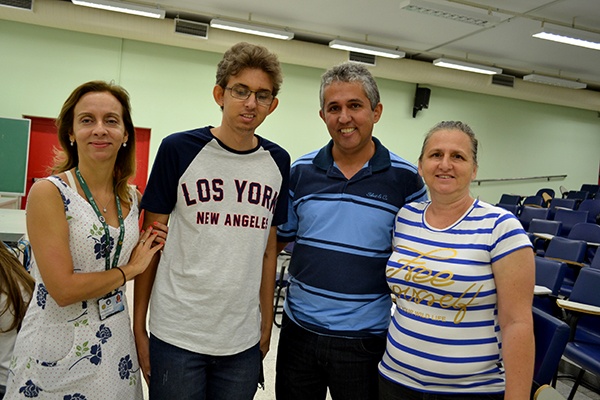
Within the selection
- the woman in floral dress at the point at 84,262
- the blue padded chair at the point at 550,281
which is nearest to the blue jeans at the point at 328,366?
the woman in floral dress at the point at 84,262

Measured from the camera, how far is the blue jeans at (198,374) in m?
1.40

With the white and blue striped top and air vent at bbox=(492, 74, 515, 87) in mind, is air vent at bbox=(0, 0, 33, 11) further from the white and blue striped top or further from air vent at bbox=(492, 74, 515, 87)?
air vent at bbox=(492, 74, 515, 87)

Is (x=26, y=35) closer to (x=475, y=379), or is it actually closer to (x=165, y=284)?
(x=165, y=284)

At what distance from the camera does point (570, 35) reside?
691cm

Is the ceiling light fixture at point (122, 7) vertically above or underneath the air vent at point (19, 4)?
above

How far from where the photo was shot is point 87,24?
25.4 feet

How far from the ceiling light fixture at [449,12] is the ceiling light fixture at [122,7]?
3.85 metres

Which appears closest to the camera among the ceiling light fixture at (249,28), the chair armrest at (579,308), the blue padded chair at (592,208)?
the chair armrest at (579,308)

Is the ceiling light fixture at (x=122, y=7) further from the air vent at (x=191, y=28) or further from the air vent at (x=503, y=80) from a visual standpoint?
the air vent at (x=503, y=80)

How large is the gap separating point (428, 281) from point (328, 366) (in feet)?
1.61

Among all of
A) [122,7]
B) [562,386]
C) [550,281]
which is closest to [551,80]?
[550,281]

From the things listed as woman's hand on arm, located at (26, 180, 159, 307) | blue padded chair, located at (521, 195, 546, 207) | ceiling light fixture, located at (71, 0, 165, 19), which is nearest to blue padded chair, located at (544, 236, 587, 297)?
woman's hand on arm, located at (26, 180, 159, 307)

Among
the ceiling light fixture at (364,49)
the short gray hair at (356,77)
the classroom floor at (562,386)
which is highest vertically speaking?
the ceiling light fixture at (364,49)

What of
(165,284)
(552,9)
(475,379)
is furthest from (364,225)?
(552,9)
